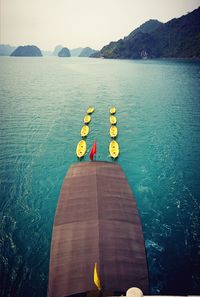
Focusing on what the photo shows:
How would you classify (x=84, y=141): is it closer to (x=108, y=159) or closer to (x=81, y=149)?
(x=81, y=149)

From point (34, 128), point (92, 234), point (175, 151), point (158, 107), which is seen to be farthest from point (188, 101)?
point (92, 234)

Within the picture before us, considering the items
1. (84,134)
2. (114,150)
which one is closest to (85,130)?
(84,134)

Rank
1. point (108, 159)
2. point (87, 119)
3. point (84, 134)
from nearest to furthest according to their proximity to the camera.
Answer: point (108, 159)
point (84, 134)
point (87, 119)

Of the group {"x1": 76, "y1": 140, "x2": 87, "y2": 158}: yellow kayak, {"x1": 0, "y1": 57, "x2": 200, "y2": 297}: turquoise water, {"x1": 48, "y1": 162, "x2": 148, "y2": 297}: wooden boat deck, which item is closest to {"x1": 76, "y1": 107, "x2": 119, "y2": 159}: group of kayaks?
{"x1": 76, "y1": 140, "x2": 87, "y2": 158}: yellow kayak

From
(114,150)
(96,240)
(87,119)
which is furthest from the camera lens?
(87,119)

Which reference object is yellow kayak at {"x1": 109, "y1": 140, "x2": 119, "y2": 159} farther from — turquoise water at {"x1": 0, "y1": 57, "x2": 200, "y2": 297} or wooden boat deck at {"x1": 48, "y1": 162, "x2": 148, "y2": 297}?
wooden boat deck at {"x1": 48, "y1": 162, "x2": 148, "y2": 297}

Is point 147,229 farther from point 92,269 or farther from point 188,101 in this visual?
point 188,101
